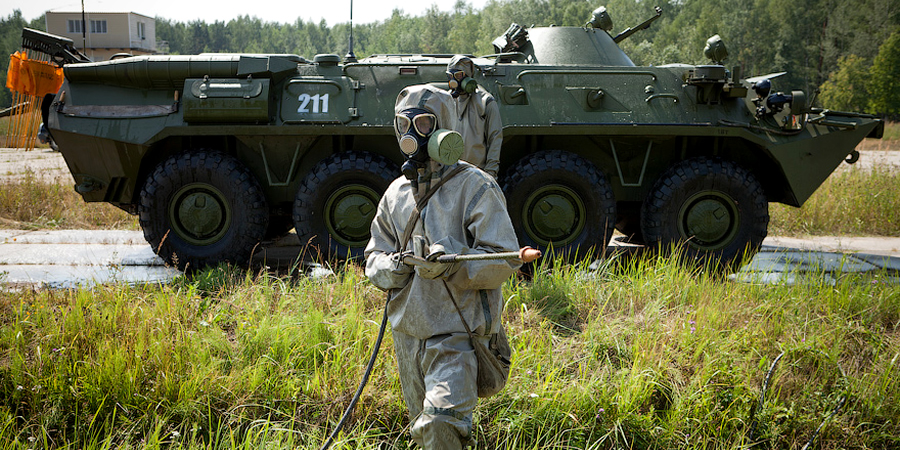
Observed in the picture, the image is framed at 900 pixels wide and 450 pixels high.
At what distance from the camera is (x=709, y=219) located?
6.53 m

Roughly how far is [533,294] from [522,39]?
3.07 meters

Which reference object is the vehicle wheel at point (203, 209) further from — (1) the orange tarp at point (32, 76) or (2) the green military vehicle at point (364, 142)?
(1) the orange tarp at point (32, 76)

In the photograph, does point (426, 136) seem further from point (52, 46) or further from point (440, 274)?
point (52, 46)

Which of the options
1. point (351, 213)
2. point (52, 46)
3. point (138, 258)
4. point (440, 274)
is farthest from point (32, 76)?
point (440, 274)

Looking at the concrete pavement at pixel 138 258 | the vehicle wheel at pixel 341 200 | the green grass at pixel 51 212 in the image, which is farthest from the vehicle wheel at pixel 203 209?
the green grass at pixel 51 212

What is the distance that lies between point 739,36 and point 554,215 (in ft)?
125

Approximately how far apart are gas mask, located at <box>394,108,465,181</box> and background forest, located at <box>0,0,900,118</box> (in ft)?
78.4

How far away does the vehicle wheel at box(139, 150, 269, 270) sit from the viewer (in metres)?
6.32

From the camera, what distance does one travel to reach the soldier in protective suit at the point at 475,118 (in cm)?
516

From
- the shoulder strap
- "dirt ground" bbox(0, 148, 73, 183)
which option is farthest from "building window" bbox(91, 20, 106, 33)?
the shoulder strap

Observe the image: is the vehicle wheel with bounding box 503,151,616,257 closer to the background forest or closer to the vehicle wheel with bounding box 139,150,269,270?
the vehicle wheel with bounding box 139,150,269,270

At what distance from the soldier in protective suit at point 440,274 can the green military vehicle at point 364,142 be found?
3602 millimetres

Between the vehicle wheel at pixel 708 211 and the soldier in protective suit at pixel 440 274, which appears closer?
the soldier in protective suit at pixel 440 274

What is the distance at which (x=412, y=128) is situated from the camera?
2.63 metres
